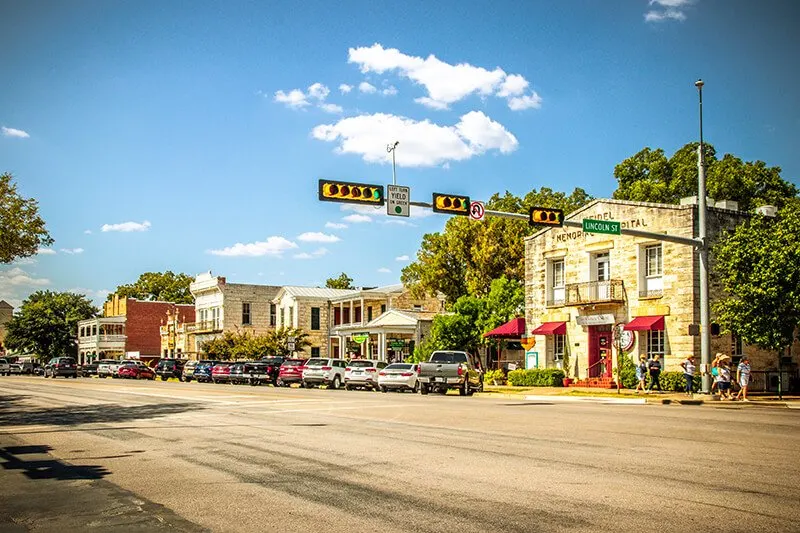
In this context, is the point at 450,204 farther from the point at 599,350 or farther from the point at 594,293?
the point at 599,350

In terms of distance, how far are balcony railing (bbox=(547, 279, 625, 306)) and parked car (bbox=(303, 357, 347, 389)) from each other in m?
12.1

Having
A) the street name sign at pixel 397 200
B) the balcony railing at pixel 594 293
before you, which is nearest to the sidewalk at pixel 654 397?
the balcony railing at pixel 594 293

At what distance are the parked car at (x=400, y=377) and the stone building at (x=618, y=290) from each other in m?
8.53

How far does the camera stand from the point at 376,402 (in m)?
26.2

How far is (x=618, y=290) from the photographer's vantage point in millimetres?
37500

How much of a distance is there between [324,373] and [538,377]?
11109 mm

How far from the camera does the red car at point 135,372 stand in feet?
217

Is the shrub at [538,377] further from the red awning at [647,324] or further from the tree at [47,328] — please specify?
the tree at [47,328]

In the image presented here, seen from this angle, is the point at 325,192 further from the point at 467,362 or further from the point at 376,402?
the point at 467,362

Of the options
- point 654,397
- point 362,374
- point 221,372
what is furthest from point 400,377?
point 221,372

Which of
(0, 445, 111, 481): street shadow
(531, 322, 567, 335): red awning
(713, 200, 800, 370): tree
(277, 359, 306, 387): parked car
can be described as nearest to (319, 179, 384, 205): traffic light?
(0, 445, 111, 481): street shadow

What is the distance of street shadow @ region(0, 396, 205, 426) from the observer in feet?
63.1

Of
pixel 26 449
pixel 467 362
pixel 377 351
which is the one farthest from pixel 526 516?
pixel 377 351

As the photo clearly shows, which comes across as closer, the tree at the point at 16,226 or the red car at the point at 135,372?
the tree at the point at 16,226
